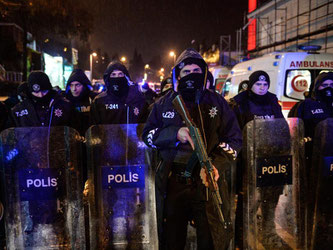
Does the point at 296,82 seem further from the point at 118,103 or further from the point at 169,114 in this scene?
the point at 169,114

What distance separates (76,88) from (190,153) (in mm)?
3529

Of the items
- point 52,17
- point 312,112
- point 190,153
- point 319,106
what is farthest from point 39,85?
point 52,17

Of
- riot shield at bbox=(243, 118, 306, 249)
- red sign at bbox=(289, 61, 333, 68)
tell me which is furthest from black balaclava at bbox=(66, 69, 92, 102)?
red sign at bbox=(289, 61, 333, 68)

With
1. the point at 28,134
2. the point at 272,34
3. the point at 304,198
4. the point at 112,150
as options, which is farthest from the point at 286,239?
the point at 272,34

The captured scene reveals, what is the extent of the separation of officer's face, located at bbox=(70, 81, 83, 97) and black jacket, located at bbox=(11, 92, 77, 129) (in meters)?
1.38

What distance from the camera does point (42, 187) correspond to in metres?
3.12

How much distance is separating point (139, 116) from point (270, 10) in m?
22.7

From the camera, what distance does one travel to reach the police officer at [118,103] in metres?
4.42

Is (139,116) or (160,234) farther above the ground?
(139,116)

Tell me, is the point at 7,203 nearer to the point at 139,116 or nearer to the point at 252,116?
the point at 139,116

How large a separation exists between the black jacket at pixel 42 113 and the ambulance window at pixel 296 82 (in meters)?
6.33

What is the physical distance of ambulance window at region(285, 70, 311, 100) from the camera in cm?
867

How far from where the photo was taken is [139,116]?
4512 mm

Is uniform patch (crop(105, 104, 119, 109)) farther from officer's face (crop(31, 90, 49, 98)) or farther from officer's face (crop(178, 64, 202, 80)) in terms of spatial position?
officer's face (crop(178, 64, 202, 80))
